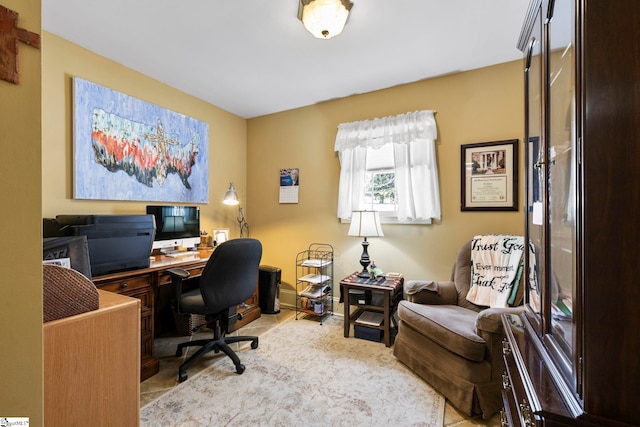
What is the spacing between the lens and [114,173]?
237cm

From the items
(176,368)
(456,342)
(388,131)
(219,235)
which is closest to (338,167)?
(388,131)

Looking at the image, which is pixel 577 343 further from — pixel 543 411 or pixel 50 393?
pixel 50 393

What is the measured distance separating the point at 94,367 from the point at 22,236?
1.79 ft

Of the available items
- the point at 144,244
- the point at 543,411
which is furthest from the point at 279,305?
the point at 543,411

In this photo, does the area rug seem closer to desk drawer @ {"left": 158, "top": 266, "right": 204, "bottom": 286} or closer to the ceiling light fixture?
desk drawer @ {"left": 158, "top": 266, "right": 204, "bottom": 286}

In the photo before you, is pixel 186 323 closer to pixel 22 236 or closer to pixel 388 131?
Result: pixel 22 236

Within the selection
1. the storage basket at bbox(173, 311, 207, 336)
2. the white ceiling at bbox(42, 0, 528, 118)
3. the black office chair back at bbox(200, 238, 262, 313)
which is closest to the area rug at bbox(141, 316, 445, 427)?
the black office chair back at bbox(200, 238, 262, 313)

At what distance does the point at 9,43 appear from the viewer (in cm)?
62

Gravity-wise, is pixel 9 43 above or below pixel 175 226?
above

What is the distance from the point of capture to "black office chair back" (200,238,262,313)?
1.89 m

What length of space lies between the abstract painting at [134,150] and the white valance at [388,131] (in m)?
1.58

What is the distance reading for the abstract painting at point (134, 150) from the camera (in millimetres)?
2182

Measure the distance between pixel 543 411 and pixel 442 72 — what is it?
2.66 metres

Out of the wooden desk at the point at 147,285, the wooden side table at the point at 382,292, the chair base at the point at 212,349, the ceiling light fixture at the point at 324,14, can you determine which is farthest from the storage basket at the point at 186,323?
the ceiling light fixture at the point at 324,14
